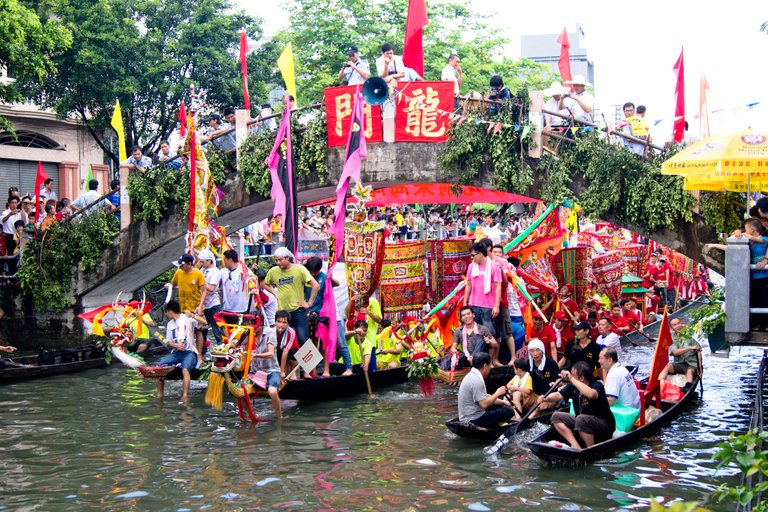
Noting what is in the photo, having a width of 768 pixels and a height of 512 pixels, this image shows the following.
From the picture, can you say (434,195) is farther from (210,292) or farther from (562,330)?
(210,292)

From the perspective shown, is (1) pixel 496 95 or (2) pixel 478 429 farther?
(1) pixel 496 95

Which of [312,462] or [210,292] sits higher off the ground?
[210,292]

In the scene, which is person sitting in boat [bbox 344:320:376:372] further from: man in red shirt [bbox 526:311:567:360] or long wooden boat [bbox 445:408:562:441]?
long wooden boat [bbox 445:408:562:441]

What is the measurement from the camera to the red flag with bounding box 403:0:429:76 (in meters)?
16.8

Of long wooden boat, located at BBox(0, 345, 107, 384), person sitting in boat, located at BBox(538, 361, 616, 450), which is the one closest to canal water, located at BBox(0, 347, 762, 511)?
person sitting in boat, located at BBox(538, 361, 616, 450)

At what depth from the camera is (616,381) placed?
10648mm

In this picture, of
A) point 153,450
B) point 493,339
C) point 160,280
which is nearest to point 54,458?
point 153,450

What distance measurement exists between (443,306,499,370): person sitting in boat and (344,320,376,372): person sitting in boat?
4.00ft

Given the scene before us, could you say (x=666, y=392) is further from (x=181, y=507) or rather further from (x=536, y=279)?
(x=181, y=507)

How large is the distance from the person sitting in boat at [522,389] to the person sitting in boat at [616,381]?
1.02m

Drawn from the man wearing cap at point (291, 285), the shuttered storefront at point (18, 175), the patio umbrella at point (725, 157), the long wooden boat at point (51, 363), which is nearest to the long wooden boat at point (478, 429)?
the man wearing cap at point (291, 285)

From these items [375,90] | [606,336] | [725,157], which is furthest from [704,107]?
[725,157]

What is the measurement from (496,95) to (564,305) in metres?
3.74

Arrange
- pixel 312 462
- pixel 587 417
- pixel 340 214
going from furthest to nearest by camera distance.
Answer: pixel 340 214
pixel 312 462
pixel 587 417
